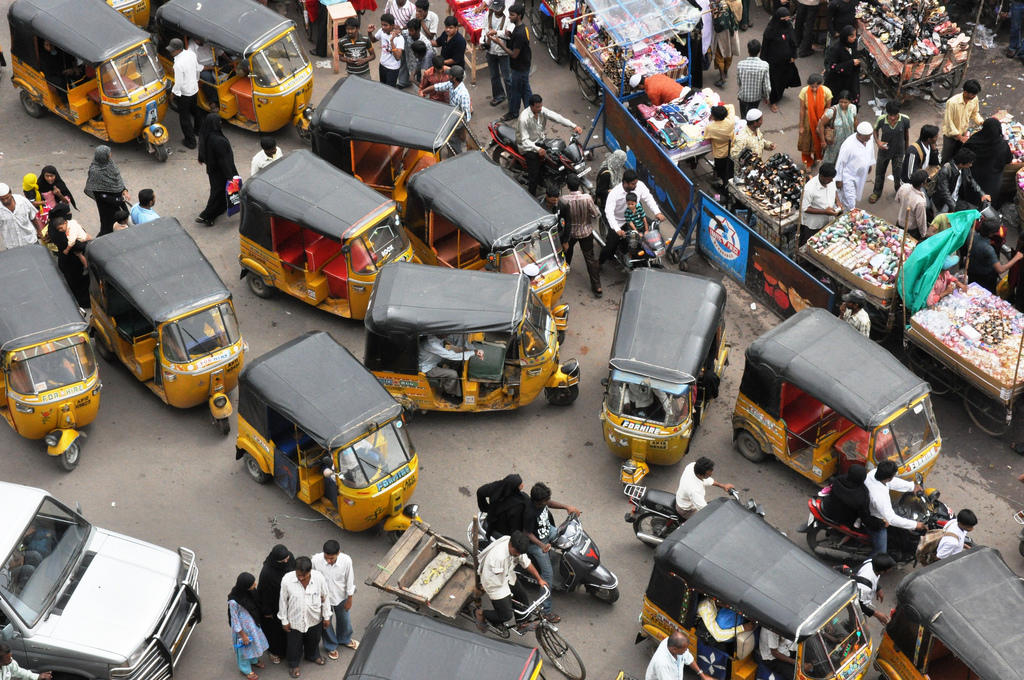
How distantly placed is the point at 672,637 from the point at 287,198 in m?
8.45

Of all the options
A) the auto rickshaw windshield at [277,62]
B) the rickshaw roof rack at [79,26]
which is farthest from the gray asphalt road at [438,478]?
the rickshaw roof rack at [79,26]

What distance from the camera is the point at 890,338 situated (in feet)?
59.6

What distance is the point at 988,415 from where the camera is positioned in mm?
17062

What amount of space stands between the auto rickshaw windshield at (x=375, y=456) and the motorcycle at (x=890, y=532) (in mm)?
4832

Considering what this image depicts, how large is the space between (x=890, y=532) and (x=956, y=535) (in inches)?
30.6

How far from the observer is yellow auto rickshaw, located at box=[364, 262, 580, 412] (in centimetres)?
1612

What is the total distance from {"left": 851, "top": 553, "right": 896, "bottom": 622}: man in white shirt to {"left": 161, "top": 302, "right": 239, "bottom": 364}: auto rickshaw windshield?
819 cm

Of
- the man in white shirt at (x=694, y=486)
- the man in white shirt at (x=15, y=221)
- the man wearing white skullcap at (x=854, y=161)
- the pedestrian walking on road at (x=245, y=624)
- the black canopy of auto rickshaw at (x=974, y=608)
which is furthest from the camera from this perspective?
the man wearing white skullcap at (x=854, y=161)

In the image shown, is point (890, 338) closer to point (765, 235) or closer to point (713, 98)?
point (765, 235)

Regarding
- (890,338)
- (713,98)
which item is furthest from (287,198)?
(890,338)

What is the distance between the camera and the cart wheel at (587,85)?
22750 millimetres

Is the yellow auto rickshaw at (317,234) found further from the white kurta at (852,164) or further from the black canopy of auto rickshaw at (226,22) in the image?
the white kurta at (852,164)

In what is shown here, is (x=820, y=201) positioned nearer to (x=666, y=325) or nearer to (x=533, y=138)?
(x=666, y=325)

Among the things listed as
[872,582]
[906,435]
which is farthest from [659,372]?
[872,582]
